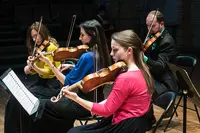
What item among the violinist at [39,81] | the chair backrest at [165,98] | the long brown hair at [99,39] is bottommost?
the chair backrest at [165,98]

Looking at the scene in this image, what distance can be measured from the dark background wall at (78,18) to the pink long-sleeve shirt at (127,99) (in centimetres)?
505

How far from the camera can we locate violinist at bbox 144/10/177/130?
370 centimetres

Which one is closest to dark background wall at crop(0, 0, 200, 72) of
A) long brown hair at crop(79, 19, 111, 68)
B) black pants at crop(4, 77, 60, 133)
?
black pants at crop(4, 77, 60, 133)

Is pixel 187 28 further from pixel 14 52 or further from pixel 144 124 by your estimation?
pixel 144 124

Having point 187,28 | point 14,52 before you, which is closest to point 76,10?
point 14,52

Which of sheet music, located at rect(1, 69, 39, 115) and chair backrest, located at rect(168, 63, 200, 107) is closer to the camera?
sheet music, located at rect(1, 69, 39, 115)

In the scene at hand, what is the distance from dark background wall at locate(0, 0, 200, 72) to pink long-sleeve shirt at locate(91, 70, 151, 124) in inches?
199

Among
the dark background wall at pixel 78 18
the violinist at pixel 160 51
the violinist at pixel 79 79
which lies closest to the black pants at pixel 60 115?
the violinist at pixel 79 79

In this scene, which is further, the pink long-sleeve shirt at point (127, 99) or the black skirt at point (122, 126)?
the black skirt at point (122, 126)

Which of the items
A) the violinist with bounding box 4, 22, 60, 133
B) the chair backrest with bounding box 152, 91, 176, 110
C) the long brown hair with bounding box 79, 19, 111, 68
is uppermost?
the long brown hair with bounding box 79, 19, 111, 68

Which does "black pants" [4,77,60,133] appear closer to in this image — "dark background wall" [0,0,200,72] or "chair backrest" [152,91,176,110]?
"chair backrest" [152,91,176,110]

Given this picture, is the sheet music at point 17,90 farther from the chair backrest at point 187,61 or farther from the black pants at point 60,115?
the chair backrest at point 187,61

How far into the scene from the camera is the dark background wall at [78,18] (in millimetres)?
7672

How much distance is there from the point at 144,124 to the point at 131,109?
18 cm
